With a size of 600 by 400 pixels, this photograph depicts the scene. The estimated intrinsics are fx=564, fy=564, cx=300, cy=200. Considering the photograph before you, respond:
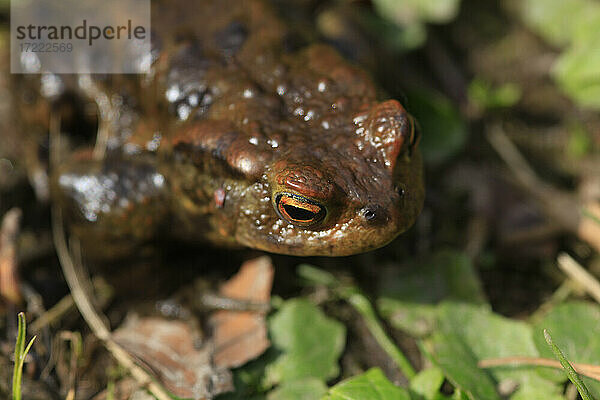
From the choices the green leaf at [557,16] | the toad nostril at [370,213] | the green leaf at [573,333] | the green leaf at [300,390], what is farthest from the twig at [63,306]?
the green leaf at [557,16]

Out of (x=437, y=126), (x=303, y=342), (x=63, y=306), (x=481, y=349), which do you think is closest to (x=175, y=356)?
(x=303, y=342)

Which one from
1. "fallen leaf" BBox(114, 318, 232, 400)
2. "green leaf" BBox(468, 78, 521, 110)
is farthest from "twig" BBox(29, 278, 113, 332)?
"green leaf" BBox(468, 78, 521, 110)

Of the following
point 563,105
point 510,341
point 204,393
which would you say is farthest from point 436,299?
point 563,105

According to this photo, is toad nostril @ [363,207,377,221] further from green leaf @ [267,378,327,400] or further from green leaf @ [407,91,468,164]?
green leaf @ [407,91,468,164]

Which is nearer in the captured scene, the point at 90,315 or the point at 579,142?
the point at 90,315

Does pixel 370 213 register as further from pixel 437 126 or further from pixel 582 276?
pixel 437 126

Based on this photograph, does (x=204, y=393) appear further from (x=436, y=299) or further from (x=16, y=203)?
(x=16, y=203)

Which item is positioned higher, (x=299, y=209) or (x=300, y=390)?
(x=299, y=209)

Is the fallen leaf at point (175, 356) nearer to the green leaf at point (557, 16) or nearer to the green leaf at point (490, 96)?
the green leaf at point (490, 96)
